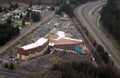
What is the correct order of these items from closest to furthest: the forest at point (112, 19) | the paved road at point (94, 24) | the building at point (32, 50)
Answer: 1. the building at point (32, 50)
2. the paved road at point (94, 24)
3. the forest at point (112, 19)

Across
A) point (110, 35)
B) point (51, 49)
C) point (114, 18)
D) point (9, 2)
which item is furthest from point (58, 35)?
point (9, 2)

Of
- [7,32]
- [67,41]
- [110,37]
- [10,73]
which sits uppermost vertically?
[7,32]

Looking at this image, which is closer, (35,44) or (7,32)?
(35,44)

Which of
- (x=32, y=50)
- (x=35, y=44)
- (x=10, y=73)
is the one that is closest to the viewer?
(x=10, y=73)

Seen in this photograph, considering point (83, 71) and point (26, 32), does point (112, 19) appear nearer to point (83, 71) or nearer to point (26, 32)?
point (26, 32)

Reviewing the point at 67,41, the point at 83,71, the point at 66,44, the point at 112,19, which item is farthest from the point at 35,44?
the point at 112,19

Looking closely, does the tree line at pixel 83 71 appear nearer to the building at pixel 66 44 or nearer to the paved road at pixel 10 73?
the paved road at pixel 10 73

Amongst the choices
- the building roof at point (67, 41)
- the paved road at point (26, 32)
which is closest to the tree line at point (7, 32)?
the paved road at point (26, 32)
